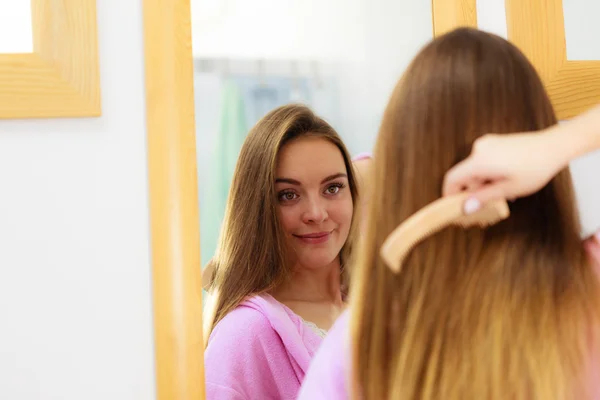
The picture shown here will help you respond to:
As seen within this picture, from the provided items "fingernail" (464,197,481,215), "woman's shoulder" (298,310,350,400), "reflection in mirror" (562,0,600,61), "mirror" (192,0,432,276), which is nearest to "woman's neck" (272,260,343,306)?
"mirror" (192,0,432,276)

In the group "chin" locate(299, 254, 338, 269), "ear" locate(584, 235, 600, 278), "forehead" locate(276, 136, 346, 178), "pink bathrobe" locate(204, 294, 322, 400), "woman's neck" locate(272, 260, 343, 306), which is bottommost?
"pink bathrobe" locate(204, 294, 322, 400)

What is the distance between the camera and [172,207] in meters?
0.88

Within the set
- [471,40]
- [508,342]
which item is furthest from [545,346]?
[471,40]

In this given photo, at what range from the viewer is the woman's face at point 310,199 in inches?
53.8

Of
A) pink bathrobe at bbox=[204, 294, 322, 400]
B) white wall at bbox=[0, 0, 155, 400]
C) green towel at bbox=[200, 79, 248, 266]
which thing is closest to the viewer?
white wall at bbox=[0, 0, 155, 400]

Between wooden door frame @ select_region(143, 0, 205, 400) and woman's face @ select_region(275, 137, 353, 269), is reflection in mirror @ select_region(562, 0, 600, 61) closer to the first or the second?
woman's face @ select_region(275, 137, 353, 269)

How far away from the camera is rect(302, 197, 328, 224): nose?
1.35m

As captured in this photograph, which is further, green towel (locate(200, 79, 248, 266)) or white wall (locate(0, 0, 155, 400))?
green towel (locate(200, 79, 248, 266))

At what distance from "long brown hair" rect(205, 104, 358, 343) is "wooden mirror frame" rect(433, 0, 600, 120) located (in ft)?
1.28

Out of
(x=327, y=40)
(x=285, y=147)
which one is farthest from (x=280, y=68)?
(x=285, y=147)

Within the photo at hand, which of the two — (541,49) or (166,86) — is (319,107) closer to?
(541,49)

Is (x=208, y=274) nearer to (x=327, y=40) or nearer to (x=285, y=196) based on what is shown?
(x=285, y=196)

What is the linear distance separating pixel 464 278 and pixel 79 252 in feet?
1.60

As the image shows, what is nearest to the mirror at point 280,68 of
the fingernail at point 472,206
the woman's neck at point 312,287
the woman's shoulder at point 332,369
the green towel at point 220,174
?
the green towel at point 220,174
